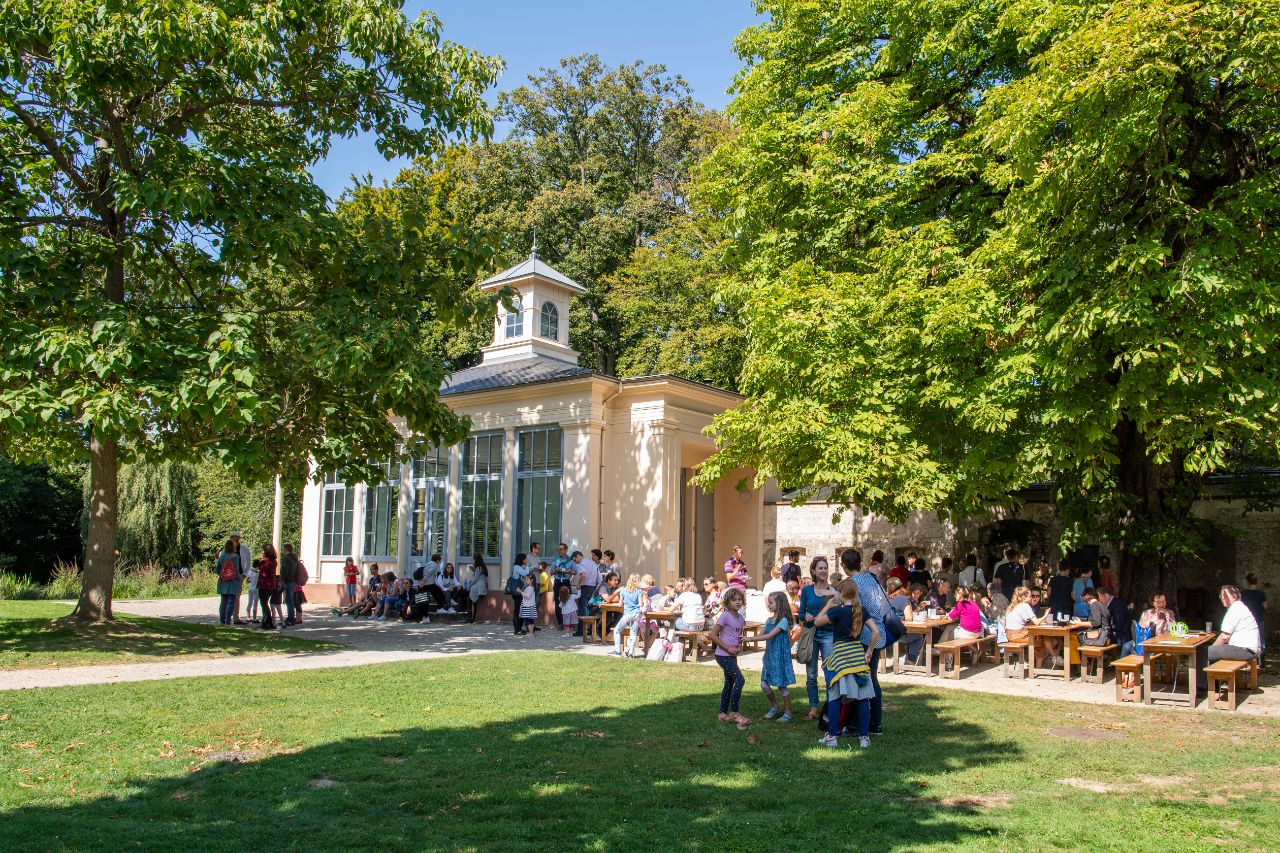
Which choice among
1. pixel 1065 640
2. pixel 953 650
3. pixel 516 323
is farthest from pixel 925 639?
pixel 516 323

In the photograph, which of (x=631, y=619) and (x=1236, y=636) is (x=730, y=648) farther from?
(x=1236, y=636)

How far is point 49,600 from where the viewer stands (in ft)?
88.8

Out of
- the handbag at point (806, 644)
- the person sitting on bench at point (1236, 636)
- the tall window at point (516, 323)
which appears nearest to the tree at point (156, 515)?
the tall window at point (516, 323)

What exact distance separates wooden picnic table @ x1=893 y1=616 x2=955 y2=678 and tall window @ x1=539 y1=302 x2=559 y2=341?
15.9 meters

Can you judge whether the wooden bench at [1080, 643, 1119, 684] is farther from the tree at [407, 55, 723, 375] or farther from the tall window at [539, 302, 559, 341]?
the tree at [407, 55, 723, 375]

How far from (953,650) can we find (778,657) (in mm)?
4771

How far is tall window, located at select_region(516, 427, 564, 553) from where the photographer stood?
73.0 ft

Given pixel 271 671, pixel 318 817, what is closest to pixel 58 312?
pixel 271 671

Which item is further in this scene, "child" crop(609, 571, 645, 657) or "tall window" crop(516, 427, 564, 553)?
"tall window" crop(516, 427, 564, 553)

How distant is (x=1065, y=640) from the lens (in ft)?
44.0

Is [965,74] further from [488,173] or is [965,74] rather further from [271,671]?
[488,173]

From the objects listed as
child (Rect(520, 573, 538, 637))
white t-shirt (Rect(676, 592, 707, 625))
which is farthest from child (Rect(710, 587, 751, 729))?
child (Rect(520, 573, 538, 637))

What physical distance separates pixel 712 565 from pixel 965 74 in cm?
1354

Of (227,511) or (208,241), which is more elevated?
(208,241)
